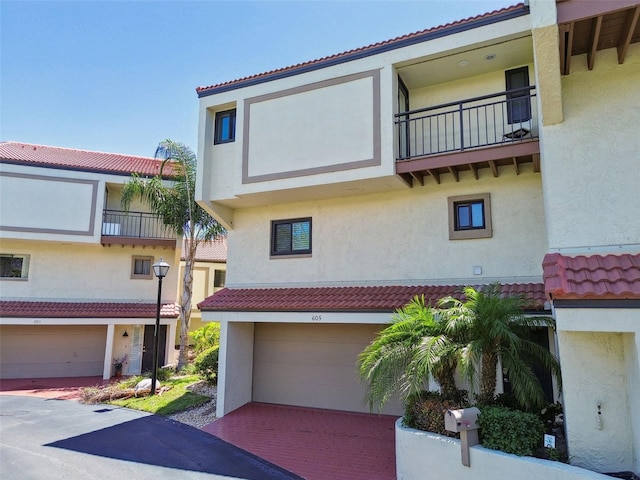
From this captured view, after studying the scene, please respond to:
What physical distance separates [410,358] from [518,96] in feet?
26.2

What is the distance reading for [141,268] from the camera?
2175 cm

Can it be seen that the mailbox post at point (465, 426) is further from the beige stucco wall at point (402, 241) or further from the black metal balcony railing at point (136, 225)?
the black metal balcony railing at point (136, 225)

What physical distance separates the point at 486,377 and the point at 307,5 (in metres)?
11.1

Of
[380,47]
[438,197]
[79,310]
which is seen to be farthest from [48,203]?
[438,197]

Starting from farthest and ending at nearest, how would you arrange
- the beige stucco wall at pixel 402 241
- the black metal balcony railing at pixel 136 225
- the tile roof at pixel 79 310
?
the black metal balcony railing at pixel 136 225 < the tile roof at pixel 79 310 < the beige stucco wall at pixel 402 241

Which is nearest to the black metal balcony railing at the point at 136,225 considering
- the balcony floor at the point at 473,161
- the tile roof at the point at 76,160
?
the tile roof at the point at 76,160

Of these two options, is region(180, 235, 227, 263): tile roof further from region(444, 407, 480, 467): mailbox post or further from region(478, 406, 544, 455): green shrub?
region(478, 406, 544, 455): green shrub

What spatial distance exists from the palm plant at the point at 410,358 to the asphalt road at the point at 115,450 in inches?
111

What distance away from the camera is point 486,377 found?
7.59 metres

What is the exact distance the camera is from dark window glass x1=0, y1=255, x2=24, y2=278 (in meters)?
20.2

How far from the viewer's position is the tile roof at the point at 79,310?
18.8 m

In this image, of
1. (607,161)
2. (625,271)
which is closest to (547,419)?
(625,271)

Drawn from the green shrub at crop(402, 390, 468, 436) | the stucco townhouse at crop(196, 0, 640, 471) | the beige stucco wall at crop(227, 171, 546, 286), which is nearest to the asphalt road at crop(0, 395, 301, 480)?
the stucco townhouse at crop(196, 0, 640, 471)

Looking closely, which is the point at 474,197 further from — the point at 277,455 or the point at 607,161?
the point at 277,455
